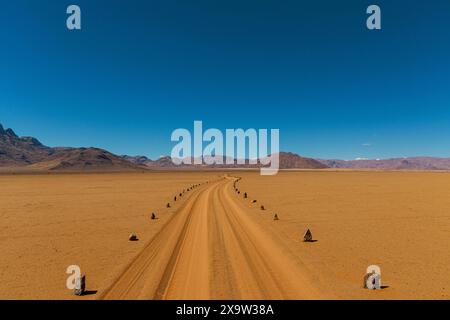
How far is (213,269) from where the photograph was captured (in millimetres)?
10727

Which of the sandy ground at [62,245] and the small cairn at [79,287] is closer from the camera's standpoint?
the small cairn at [79,287]

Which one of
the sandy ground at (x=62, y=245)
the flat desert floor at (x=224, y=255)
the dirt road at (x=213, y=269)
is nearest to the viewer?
the dirt road at (x=213, y=269)

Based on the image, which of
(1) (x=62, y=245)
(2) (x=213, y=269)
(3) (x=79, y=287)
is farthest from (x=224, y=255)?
(1) (x=62, y=245)

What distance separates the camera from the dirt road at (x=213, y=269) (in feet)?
29.0

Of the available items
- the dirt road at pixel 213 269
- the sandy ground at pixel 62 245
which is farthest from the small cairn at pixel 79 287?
the dirt road at pixel 213 269

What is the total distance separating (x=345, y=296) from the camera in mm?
8961

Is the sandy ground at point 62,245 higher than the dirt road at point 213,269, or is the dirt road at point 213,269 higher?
the dirt road at point 213,269

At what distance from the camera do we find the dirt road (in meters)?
8.84

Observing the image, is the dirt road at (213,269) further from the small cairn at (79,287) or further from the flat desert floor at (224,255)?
the small cairn at (79,287)

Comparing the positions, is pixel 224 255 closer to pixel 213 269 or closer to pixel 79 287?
pixel 213 269

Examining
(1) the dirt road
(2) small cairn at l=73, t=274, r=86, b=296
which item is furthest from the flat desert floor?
(2) small cairn at l=73, t=274, r=86, b=296

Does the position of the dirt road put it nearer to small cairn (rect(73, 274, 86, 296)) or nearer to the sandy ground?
small cairn (rect(73, 274, 86, 296))

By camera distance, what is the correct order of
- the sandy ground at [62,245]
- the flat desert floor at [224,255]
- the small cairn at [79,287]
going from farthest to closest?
the sandy ground at [62,245] < the flat desert floor at [224,255] < the small cairn at [79,287]
